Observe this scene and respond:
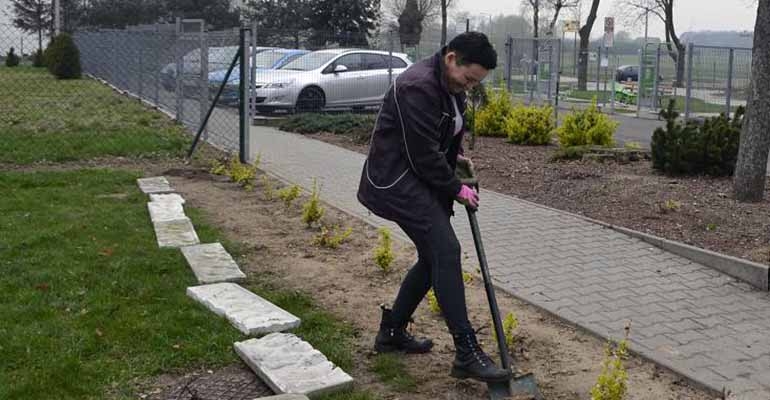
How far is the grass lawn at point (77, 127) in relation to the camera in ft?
37.8

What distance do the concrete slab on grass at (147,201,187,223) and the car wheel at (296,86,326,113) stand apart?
10389 mm

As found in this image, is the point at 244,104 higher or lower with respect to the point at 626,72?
lower

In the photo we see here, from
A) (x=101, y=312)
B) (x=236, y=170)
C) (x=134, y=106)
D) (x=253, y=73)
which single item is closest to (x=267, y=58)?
(x=253, y=73)

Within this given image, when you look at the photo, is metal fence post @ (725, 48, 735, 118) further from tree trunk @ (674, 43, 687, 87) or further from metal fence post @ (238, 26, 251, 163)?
metal fence post @ (238, 26, 251, 163)

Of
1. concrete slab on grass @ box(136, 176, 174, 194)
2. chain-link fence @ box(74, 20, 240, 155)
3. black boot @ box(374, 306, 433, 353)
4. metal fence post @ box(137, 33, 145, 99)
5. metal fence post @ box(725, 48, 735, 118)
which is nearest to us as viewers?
black boot @ box(374, 306, 433, 353)

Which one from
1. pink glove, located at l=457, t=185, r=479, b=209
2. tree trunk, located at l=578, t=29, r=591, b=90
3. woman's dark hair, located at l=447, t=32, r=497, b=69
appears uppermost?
tree trunk, located at l=578, t=29, r=591, b=90

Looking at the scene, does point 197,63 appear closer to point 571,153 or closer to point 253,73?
point 253,73

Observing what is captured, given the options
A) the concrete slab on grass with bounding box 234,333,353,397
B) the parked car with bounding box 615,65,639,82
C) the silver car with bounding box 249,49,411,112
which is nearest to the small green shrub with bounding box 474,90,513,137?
the silver car with bounding box 249,49,411,112

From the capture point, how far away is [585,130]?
1228 cm

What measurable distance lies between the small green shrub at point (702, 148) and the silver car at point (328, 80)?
346 inches

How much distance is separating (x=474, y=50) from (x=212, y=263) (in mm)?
2924

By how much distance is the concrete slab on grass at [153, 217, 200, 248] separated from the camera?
6680mm

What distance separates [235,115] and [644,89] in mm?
14672

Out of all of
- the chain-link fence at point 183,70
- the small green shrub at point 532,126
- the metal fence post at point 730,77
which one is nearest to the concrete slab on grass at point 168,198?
the chain-link fence at point 183,70
